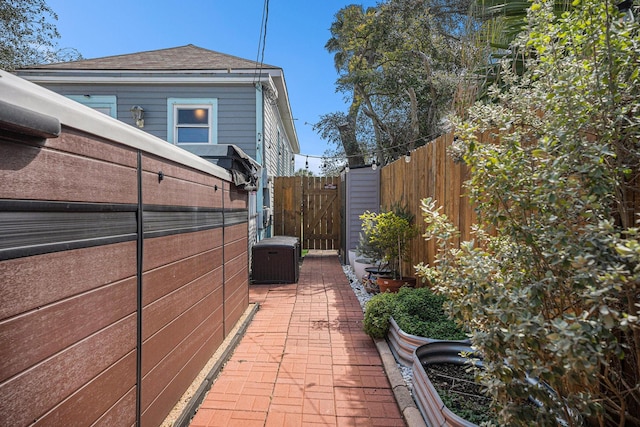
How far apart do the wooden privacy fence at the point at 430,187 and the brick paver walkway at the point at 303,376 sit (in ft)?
4.30

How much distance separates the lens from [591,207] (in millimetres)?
1275

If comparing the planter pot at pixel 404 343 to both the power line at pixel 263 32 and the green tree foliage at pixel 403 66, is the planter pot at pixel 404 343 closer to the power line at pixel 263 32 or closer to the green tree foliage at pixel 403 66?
the power line at pixel 263 32

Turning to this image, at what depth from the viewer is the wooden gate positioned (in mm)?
10367

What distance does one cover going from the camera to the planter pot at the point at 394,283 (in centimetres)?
494

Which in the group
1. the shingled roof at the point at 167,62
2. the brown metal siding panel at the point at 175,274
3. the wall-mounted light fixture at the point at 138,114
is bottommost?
the brown metal siding panel at the point at 175,274

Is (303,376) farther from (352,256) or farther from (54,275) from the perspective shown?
(352,256)

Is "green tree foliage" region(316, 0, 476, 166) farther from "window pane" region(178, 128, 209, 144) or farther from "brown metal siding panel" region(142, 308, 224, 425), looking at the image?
"brown metal siding panel" region(142, 308, 224, 425)


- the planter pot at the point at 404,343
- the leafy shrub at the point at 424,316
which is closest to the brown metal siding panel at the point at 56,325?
the planter pot at the point at 404,343

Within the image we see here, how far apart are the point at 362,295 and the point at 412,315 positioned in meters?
2.21

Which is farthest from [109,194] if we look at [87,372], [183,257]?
[183,257]

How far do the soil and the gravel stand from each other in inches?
11.5

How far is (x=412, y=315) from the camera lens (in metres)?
3.54

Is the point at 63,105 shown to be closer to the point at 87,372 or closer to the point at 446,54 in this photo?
the point at 87,372

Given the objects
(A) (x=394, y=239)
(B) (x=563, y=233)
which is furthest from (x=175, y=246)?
(A) (x=394, y=239)
